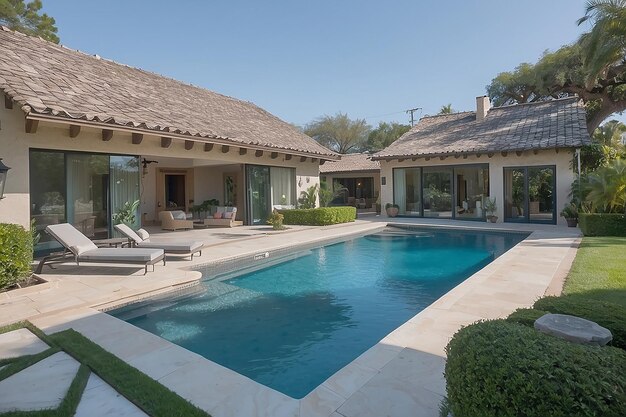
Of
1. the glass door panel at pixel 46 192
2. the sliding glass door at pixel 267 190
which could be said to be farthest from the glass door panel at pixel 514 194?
the glass door panel at pixel 46 192

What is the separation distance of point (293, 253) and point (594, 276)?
24.7 feet

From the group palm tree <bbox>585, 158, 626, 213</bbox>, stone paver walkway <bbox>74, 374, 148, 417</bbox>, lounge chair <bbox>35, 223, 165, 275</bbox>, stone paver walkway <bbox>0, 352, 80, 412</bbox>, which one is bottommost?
stone paver walkway <bbox>74, 374, 148, 417</bbox>

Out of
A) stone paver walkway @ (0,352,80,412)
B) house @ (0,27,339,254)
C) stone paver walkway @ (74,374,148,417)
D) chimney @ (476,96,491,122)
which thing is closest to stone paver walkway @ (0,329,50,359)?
stone paver walkway @ (0,352,80,412)

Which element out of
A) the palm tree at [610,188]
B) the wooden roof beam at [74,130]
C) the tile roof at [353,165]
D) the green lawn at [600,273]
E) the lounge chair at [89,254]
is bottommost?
the green lawn at [600,273]

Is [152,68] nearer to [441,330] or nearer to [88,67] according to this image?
[88,67]

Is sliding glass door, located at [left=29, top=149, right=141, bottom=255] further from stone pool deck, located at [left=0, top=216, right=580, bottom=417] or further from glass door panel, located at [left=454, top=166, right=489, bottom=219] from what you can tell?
glass door panel, located at [left=454, top=166, right=489, bottom=219]

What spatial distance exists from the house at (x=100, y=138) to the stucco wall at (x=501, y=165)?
19.4 feet

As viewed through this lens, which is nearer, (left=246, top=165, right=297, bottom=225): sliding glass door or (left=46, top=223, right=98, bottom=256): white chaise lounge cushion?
(left=46, top=223, right=98, bottom=256): white chaise lounge cushion

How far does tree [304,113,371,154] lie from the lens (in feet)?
167

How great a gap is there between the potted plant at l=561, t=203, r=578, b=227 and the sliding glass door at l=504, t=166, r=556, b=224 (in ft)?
4.58

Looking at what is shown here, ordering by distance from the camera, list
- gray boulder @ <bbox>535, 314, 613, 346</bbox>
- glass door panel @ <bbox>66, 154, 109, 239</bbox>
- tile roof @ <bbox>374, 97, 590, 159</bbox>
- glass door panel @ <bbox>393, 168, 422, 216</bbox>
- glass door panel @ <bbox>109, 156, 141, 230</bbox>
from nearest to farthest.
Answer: gray boulder @ <bbox>535, 314, 613, 346</bbox>, glass door panel @ <bbox>66, 154, 109, 239</bbox>, glass door panel @ <bbox>109, 156, 141, 230</bbox>, tile roof @ <bbox>374, 97, 590, 159</bbox>, glass door panel @ <bbox>393, 168, 422, 216</bbox>

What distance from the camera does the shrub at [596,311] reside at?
2903mm

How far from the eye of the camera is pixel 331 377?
3568 mm

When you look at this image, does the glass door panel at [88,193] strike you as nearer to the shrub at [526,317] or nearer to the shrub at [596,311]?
the shrub at [526,317]
